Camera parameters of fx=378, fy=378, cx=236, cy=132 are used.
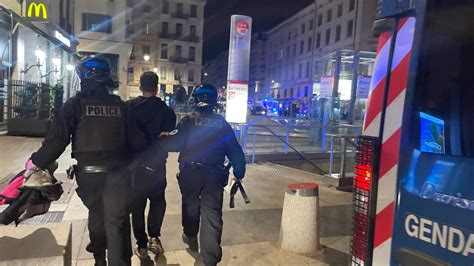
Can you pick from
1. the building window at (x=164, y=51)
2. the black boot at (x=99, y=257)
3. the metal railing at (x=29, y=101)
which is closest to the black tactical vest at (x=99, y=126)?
the black boot at (x=99, y=257)

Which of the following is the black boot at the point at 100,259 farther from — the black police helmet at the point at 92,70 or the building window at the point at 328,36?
the building window at the point at 328,36

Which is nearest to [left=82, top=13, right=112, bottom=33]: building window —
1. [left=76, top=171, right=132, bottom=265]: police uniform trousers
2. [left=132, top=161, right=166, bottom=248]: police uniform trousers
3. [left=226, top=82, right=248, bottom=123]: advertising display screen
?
[left=226, top=82, right=248, bottom=123]: advertising display screen

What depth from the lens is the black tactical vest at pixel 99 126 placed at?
2977 millimetres

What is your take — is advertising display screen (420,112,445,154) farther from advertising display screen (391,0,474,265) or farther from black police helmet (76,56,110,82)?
black police helmet (76,56,110,82)

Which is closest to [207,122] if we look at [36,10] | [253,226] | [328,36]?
[253,226]

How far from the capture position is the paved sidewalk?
4.05 metres

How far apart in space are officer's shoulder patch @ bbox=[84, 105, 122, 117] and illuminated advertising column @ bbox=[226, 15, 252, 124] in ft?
27.0

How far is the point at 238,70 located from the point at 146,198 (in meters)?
8.19

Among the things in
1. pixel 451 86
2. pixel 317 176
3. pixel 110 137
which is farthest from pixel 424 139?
pixel 317 176

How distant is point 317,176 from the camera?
815 centimetres

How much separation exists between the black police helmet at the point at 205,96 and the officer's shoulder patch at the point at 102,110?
31.2 inches

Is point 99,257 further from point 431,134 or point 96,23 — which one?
point 96,23

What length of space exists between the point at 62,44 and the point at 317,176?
55.4 feet

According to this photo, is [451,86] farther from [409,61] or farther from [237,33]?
[237,33]
